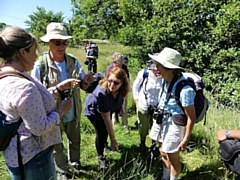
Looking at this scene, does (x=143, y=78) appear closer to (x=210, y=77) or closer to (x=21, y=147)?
(x=21, y=147)

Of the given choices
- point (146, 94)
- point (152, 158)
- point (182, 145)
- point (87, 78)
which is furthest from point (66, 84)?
point (152, 158)

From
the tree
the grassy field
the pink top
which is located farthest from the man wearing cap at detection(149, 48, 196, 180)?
the tree

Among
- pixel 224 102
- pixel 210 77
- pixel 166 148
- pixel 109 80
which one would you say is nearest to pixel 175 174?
pixel 166 148

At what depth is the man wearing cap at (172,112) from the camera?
2.52 metres

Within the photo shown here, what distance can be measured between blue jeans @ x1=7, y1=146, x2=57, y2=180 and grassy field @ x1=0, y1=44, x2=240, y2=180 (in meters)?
1.07

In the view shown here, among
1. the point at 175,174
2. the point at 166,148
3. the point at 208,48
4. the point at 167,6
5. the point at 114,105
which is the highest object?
the point at 167,6

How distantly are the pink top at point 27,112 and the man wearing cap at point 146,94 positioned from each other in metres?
2.00

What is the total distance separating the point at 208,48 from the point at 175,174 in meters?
5.58

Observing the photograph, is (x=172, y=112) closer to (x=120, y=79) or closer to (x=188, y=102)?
(x=188, y=102)

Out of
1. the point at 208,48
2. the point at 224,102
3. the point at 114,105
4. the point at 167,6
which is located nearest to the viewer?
the point at 114,105

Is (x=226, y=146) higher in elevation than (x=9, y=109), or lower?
lower

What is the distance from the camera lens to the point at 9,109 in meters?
1.47

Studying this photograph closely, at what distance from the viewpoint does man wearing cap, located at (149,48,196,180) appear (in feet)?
8.27

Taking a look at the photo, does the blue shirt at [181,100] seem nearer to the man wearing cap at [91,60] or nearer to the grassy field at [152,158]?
the grassy field at [152,158]
